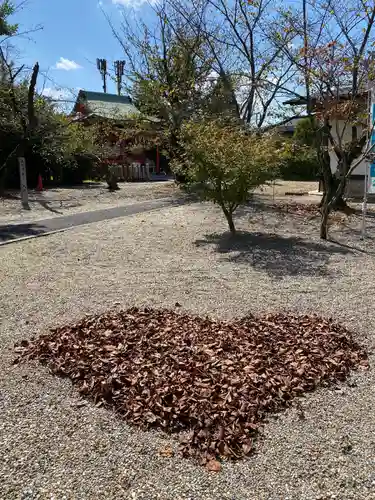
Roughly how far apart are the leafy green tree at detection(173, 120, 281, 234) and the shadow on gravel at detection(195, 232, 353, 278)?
0.79 m

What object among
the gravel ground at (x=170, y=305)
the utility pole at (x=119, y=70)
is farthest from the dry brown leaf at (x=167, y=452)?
the utility pole at (x=119, y=70)

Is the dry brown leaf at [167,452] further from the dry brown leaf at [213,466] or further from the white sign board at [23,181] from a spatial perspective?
the white sign board at [23,181]

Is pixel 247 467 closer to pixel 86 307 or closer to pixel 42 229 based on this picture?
pixel 86 307

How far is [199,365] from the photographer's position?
10.5ft

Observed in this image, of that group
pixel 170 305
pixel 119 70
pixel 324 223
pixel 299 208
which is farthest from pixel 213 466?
pixel 119 70

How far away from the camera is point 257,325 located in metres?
4.10

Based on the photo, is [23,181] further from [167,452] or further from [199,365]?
[167,452]

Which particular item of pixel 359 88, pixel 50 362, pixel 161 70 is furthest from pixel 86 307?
pixel 161 70

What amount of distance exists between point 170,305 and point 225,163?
378 cm

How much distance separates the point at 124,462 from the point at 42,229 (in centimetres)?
801

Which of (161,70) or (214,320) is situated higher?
(161,70)

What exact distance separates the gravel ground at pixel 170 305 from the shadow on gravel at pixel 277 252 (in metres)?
0.03

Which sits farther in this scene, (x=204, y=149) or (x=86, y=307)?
(x=204, y=149)

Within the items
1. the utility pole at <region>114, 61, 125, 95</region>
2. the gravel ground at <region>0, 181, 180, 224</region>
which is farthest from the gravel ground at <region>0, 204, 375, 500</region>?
the utility pole at <region>114, 61, 125, 95</region>
